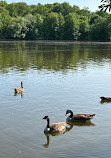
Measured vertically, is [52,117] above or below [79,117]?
below

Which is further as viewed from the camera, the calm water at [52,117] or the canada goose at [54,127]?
the canada goose at [54,127]

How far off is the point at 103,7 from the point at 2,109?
35.0 ft

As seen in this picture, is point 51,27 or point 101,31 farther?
point 51,27

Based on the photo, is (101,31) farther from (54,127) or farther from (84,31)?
(54,127)

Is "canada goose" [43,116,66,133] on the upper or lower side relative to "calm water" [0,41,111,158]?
upper

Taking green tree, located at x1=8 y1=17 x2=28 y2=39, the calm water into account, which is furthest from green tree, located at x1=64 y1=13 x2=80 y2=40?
the calm water

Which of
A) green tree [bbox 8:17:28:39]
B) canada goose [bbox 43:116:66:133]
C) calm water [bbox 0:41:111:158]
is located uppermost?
green tree [bbox 8:17:28:39]

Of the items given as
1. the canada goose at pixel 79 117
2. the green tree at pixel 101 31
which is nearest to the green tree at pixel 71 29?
the green tree at pixel 101 31

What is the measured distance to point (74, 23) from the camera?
17238 cm

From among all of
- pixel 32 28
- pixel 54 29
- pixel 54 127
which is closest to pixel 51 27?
pixel 54 29

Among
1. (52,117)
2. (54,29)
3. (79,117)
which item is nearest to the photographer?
(79,117)

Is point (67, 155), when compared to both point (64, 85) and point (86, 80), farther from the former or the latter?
point (86, 80)

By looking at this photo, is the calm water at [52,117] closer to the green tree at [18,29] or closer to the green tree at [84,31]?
the green tree at [18,29]

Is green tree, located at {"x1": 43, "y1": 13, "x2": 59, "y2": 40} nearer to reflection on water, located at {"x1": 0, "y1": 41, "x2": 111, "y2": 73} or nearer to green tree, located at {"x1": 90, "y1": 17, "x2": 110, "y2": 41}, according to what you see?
green tree, located at {"x1": 90, "y1": 17, "x2": 110, "y2": 41}
